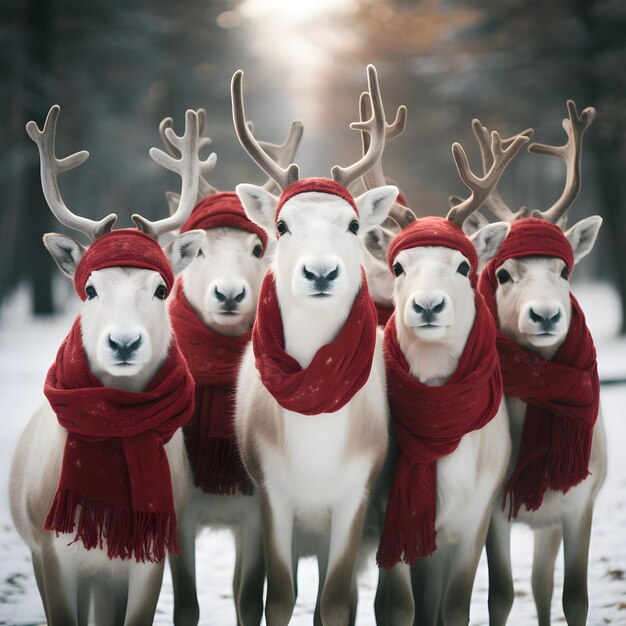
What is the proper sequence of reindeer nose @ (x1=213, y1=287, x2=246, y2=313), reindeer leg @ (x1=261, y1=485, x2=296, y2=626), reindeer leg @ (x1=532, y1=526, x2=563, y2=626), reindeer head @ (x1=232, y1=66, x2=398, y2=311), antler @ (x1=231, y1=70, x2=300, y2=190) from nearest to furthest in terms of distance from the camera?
reindeer head @ (x1=232, y1=66, x2=398, y2=311) < reindeer leg @ (x1=261, y1=485, x2=296, y2=626) < antler @ (x1=231, y1=70, x2=300, y2=190) < reindeer nose @ (x1=213, y1=287, x2=246, y2=313) < reindeer leg @ (x1=532, y1=526, x2=563, y2=626)

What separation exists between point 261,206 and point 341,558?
1942 mm

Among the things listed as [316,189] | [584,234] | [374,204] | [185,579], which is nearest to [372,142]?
[374,204]

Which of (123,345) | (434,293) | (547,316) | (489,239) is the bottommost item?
(123,345)

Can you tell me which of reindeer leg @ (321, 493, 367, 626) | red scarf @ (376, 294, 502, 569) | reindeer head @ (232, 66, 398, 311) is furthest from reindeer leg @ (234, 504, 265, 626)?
reindeer head @ (232, 66, 398, 311)

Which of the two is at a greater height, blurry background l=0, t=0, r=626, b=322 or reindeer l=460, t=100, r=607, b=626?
blurry background l=0, t=0, r=626, b=322

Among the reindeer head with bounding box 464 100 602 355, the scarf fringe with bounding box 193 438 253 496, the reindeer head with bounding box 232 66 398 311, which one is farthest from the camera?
the scarf fringe with bounding box 193 438 253 496

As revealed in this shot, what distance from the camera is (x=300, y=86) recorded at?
88.4 feet

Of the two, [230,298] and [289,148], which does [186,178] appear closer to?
[230,298]

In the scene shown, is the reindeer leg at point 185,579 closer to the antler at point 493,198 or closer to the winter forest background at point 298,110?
the winter forest background at point 298,110

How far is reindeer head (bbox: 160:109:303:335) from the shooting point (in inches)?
202

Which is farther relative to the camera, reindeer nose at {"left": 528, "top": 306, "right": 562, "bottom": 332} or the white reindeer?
reindeer nose at {"left": 528, "top": 306, "right": 562, "bottom": 332}

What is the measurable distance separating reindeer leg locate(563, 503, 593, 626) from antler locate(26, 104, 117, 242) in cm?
319

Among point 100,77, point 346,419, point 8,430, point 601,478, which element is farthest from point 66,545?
point 100,77

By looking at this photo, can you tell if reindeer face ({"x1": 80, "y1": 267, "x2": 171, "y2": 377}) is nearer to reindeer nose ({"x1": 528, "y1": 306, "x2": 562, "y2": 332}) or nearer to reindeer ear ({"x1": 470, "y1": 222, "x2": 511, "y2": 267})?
reindeer ear ({"x1": 470, "y1": 222, "x2": 511, "y2": 267})
